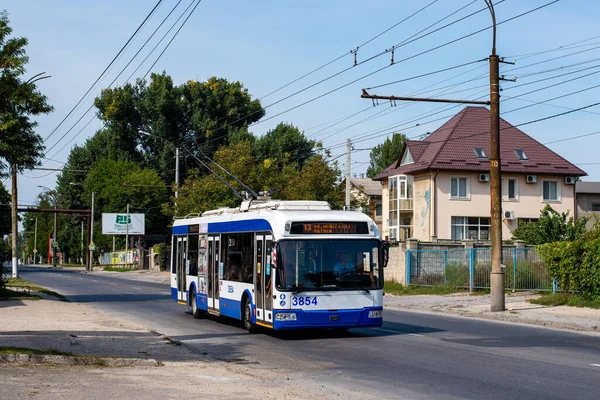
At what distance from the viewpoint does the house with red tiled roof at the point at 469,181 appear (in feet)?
189

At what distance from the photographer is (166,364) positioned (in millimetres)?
12828

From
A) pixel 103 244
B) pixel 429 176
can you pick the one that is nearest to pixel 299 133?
pixel 429 176

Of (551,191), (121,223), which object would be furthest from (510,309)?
(121,223)

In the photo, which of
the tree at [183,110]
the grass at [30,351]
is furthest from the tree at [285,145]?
the grass at [30,351]

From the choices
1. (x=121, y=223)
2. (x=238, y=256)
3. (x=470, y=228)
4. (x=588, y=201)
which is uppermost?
(x=588, y=201)

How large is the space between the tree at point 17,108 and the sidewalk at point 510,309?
12789mm

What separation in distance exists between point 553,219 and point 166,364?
90.5 ft

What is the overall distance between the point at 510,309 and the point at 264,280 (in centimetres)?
1064

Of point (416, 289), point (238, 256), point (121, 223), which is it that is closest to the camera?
point (238, 256)

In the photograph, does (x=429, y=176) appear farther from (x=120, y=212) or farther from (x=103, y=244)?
(x=103, y=244)

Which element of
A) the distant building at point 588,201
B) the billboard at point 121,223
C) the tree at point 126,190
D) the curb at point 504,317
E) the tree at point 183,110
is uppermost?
the tree at point 183,110

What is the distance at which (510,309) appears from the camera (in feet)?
83.1

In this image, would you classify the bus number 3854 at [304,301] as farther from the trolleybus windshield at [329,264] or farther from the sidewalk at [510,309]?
the sidewalk at [510,309]

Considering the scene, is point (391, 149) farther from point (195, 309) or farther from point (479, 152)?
point (195, 309)
